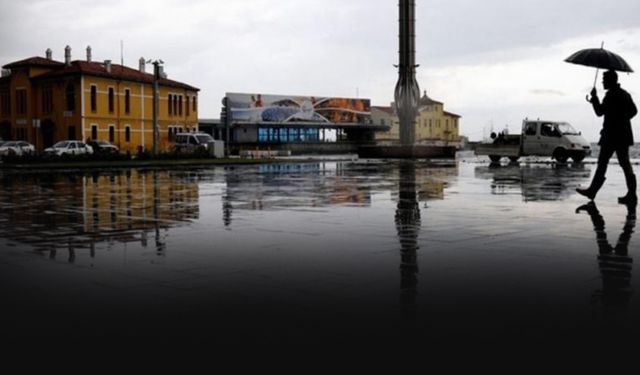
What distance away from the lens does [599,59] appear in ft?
49.2

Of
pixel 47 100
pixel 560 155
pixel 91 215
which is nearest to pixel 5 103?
pixel 47 100

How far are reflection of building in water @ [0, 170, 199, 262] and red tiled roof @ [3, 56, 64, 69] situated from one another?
53867mm

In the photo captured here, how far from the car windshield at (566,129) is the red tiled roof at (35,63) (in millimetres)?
47883

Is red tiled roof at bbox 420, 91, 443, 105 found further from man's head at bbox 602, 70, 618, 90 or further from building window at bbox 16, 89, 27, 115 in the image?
man's head at bbox 602, 70, 618, 90

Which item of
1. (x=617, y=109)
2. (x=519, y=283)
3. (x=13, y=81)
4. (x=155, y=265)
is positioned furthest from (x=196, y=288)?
(x=13, y=81)

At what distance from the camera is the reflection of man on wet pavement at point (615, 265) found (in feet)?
17.6

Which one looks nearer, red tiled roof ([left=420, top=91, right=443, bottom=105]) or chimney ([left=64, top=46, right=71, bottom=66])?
chimney ([left=64, top=46, right=71, bottom=66])

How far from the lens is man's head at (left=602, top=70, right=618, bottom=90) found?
13.2m

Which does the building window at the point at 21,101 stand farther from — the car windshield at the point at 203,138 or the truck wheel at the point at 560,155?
the truck wheel at the point at 560,155

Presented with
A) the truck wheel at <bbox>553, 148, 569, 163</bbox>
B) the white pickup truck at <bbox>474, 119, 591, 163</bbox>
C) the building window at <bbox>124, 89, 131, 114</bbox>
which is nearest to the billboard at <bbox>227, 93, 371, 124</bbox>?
the building window at <bbox>124, 89, 131, 114</bbox>

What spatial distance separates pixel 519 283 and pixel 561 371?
221 cm

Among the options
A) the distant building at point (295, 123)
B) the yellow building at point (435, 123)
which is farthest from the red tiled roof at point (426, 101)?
the distant building at point (295, 123)

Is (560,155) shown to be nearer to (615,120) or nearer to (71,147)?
(615,120)

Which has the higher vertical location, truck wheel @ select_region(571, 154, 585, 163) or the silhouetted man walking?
the silhouetted man walking
